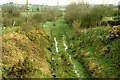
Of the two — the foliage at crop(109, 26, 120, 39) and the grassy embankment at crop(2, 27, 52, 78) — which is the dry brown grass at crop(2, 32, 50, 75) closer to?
the grassy embankment at crop(2, 27, 52, 78)

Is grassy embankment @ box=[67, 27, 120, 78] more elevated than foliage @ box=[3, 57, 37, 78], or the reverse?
foliage @ box=[3, 57, 37, 78]

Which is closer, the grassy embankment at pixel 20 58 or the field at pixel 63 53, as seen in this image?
the grassy embankment at pixel 20 58

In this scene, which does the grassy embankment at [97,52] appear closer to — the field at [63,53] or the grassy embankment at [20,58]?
the field at [63,53]

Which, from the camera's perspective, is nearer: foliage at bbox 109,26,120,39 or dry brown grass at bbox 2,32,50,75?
dry brown grass at bbox 2,32,50,75

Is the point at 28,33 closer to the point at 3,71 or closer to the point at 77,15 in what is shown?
the point at 3,71

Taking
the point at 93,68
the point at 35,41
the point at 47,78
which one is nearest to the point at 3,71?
the point at 47,78

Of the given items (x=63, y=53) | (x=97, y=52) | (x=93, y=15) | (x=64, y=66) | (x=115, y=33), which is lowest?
(x=63, y=53)

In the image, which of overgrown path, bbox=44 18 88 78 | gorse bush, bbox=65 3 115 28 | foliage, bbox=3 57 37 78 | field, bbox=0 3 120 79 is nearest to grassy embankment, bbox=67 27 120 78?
field, bbox=0 3 120 79

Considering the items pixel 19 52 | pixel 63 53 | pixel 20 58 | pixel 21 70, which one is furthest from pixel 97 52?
pixel 21 70

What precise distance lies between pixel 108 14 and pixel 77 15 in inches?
293

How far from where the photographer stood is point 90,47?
42.5 meters

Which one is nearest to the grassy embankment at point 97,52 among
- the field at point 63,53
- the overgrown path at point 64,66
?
the field at point 63,53

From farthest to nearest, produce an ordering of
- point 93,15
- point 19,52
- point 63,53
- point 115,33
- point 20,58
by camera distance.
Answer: point 93,15, point 63,53, point 115,33, point 19,52, point 20,58

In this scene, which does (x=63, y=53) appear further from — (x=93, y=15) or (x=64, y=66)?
(x=93, y=15)
